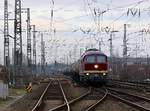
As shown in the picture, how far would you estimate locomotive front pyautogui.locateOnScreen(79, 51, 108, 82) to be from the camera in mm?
42031

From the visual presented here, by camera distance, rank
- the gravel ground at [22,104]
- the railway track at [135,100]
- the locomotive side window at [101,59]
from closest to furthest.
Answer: the railway track at [135,100], the gravel ground at [22,104], the locomotive side window at [101,59]

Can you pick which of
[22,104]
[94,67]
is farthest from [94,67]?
[22,104]

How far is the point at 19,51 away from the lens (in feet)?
164

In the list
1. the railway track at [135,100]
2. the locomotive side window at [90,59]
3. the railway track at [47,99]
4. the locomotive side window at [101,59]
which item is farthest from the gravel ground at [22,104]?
the locomotive side window at [101,59]

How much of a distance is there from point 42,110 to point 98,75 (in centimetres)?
2223

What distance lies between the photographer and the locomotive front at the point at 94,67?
4203 centimetres

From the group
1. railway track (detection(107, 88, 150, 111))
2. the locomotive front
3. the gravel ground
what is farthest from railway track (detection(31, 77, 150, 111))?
the locomotive front

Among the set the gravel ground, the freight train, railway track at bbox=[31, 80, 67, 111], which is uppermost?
the freight train

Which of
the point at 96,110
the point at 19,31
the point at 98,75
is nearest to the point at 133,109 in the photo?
the point at 96,110

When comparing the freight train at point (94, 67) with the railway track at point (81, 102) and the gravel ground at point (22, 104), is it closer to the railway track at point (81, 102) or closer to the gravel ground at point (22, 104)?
the railway track at point (81, 102)

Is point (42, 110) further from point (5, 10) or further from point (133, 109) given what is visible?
point (5, 10)

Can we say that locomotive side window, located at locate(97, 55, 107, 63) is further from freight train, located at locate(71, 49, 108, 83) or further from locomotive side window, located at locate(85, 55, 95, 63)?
locomotive side window, located at locate(85, 55, 95, 63)

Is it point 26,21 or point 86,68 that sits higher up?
point 26,21

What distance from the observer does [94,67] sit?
1687 inches
